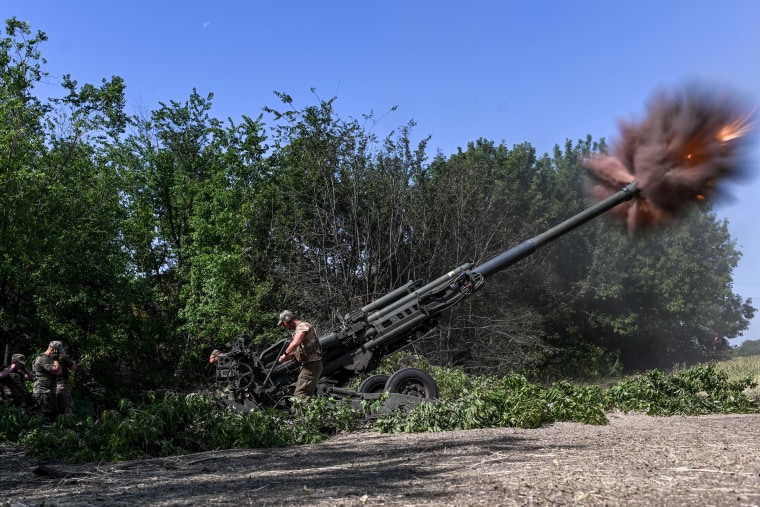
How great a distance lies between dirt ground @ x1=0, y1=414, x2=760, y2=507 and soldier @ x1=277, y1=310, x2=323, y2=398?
86.2 inches

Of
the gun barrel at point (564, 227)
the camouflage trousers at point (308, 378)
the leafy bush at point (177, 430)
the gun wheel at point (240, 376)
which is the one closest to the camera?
the leafy bush at point (177, 430)

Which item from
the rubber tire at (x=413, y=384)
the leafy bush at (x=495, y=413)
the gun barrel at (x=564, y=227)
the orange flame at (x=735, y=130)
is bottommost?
the leafy bush at (x=495, y=413)

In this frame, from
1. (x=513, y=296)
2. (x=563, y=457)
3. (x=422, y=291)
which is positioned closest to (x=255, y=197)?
(x=513, y=296)

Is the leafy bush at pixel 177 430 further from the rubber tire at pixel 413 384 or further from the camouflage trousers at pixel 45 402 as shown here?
the camouflage trousers at pixel 45 402

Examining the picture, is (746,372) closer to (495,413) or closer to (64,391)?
(495,413)

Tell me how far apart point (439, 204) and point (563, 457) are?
2018 cm

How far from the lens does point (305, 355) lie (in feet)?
33.9

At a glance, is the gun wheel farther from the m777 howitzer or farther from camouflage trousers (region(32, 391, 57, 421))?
camouflage trousers (region(32, 391, 57, 421))

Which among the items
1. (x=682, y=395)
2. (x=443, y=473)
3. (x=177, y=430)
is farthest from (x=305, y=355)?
(x=682, y=395)

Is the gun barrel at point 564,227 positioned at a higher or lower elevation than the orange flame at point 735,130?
lower

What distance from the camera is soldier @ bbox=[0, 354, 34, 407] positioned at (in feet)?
42.6

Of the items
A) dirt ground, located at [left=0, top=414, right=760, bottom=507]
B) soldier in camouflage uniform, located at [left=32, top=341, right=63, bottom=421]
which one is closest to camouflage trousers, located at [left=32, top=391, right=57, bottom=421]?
soldier in camouflage uniform, located at [left=32, top=341, right=63, bottom=421]

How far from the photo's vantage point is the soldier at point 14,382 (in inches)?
511

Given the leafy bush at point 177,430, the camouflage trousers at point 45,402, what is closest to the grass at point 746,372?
the leafy bush at point 177,430
